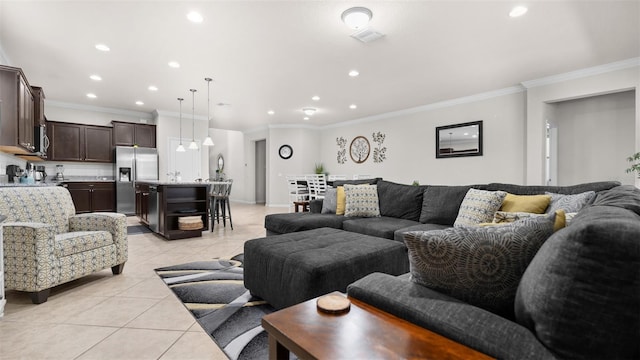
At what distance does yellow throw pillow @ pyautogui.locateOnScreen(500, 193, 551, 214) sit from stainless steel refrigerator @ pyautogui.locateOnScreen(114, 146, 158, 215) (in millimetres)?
6920

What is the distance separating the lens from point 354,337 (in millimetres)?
805

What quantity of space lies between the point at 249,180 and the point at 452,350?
10.3 metres

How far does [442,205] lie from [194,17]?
10.3ft

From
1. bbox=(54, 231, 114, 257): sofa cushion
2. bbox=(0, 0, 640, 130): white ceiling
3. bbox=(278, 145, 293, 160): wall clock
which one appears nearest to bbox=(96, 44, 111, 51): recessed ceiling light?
bbox=(0, 0, 640, 130): white ceiling

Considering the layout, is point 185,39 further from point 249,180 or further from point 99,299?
point 249,180

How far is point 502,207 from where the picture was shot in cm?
254

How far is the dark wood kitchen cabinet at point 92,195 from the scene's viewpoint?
629 centimetres

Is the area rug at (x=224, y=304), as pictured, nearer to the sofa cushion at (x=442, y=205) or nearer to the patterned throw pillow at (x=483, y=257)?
the patterned throw pillow at (x=483, y=257)

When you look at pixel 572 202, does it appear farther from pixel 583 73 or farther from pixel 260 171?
pixel 260 171

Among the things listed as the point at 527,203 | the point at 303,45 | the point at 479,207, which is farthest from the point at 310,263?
the point at 303,45

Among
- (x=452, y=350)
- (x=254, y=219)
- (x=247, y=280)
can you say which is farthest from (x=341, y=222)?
(x=254, y=219)

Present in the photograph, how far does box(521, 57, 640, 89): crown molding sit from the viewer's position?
4.12 meters

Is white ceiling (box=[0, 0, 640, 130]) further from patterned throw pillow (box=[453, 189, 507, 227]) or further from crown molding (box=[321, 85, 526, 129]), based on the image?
patterned throw pillow (box=[453, 189, 507, 227])

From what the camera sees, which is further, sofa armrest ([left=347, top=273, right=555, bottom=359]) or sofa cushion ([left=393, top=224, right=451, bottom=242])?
sofa cushion ([left=393, top=224, right=451, bottom=242])
